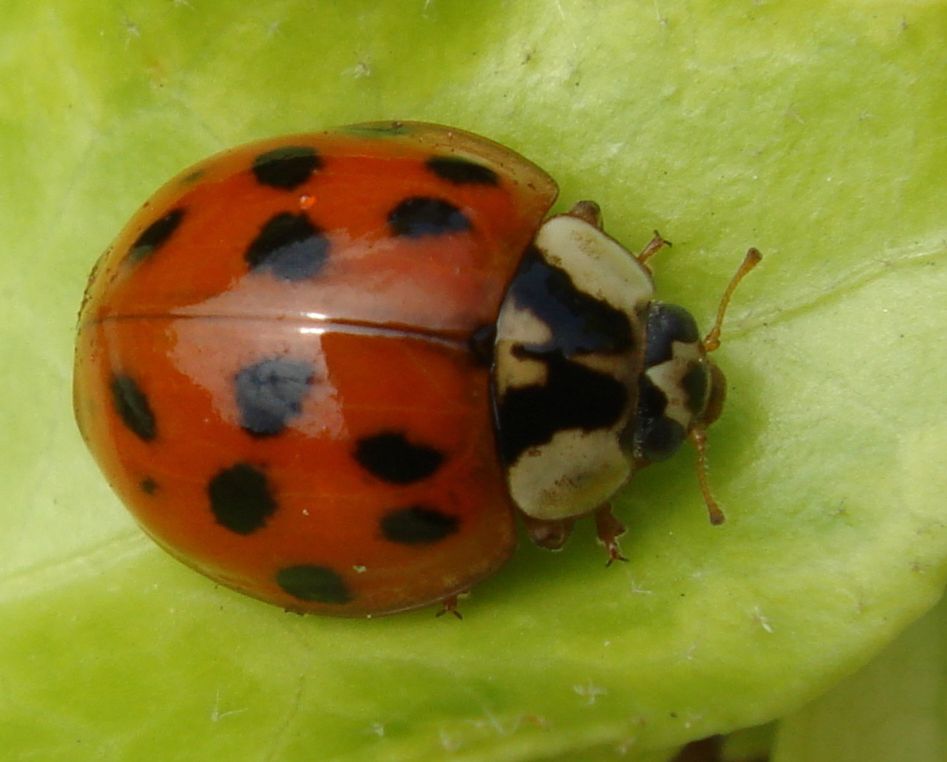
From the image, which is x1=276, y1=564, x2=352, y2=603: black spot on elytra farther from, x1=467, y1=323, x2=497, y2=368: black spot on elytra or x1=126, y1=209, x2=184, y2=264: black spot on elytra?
x1=126, y1=209, x2=184, y2=264: black spot on elytra

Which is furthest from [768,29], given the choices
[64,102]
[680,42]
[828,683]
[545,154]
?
[64,102]

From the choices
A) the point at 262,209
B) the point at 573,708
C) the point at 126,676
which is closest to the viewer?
the point at 573,708

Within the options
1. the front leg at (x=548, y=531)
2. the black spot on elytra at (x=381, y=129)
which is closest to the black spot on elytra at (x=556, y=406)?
the front leg at (x=548, y=531)

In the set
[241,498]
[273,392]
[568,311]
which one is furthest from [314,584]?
[568,311]

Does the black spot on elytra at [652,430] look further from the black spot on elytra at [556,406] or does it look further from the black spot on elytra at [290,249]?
the black spot on elytra at [290,249]

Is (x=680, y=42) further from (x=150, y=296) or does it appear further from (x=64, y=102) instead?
(x=64, y=102)

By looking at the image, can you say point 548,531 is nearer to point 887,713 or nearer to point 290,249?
point 290,249
